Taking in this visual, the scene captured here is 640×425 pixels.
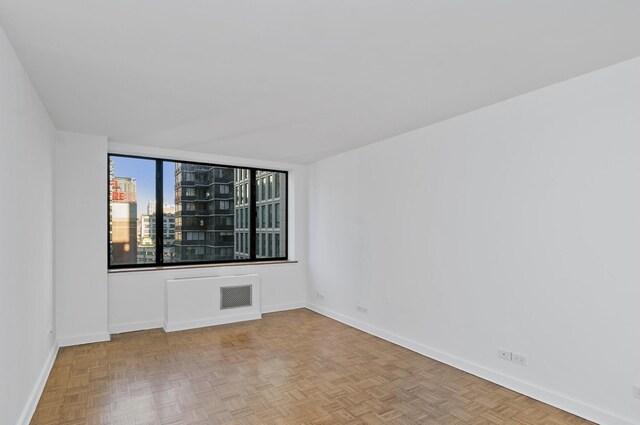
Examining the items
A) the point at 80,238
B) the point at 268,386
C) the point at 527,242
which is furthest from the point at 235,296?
the point at 527,242

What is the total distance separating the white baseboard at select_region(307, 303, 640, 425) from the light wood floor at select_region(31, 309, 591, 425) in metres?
0.07

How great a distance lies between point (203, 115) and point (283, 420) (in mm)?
2809

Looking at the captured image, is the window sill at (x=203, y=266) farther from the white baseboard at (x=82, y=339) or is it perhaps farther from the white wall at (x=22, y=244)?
the white wall at (x=22, y=244)

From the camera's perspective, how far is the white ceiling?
1.91 m

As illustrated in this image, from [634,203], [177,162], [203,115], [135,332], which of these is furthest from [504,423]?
[177,162]

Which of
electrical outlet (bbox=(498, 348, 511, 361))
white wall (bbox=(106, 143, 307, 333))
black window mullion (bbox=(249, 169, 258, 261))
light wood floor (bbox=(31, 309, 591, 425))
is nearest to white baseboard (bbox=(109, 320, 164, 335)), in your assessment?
white wall (bbox=(106, 143, 307, 333))

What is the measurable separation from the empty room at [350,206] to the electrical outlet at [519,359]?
0.11 ft

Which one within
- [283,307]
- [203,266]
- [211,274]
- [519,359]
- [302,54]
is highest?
[302,54]

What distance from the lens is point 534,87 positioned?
2.98 meters

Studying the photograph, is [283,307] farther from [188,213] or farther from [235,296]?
[188,213]

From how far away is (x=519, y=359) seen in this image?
3117 millimetres

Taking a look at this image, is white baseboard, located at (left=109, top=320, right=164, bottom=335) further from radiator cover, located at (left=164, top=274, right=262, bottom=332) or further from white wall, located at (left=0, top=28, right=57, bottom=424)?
white wall, located at (left=0, top=28, right=57, bottom=424)

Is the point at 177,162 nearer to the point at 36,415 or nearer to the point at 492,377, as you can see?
the point at 36,415

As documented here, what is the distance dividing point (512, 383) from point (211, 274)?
13.3 ft
